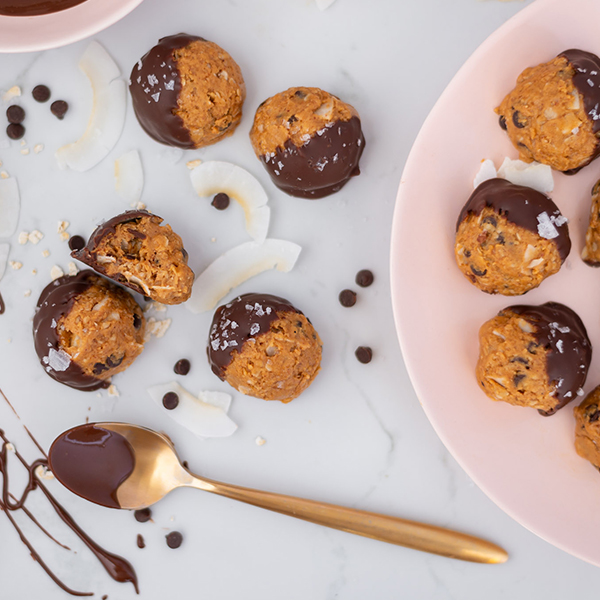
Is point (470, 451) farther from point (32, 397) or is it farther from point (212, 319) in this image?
point (32, 397)

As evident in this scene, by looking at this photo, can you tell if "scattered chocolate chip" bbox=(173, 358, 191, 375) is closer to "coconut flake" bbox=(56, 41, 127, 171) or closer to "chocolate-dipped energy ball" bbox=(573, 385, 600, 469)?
"coconut flake" bbox=(56, 41, 127, 171)

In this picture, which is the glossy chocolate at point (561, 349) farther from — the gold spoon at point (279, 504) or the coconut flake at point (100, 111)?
the coconut flake at point (100, 111)

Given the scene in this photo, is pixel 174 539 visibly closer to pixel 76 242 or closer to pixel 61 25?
pixel 76 242

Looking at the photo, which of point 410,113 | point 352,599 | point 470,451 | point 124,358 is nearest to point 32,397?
point 124,358

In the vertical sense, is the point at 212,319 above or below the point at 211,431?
above

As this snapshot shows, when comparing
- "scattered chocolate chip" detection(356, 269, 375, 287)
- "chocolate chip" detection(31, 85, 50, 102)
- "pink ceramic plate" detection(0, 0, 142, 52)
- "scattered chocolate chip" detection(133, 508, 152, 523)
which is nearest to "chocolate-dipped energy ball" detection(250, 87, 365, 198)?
"scattered chocolate chip" detection(356, 269, 375, 287)

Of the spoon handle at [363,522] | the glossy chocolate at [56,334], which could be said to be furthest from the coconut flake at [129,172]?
the spoon handle at [363,522]
